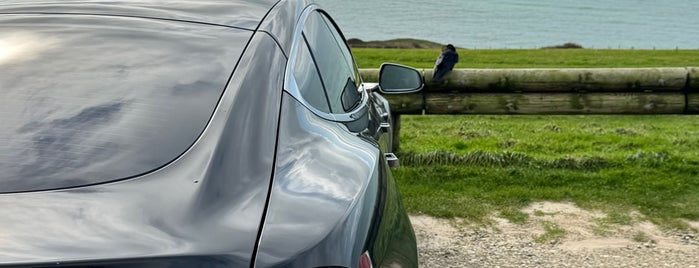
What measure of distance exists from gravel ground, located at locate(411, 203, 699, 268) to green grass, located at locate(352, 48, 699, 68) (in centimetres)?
1489

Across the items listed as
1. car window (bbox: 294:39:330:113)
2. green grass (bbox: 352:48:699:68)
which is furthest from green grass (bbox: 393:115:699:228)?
green grass (bbox: 352:48:699:68)

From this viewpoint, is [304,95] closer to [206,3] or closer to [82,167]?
[206,3]

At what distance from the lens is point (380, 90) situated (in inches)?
164

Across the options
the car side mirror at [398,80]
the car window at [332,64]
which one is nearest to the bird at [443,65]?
the car side mirror at [398,80]

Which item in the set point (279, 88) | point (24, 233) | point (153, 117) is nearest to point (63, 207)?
point (24, 233)

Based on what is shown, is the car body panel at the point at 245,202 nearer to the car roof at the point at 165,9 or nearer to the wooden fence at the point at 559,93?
the car roof at the point at 165,9

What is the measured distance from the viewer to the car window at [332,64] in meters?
2.74

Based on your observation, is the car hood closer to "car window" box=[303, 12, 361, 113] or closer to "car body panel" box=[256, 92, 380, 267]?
"car body panel" box=[256, 92, 380, 267]

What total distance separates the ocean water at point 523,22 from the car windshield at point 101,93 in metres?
26.2

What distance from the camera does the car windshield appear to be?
169 centimetres

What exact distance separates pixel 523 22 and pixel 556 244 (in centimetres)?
4108

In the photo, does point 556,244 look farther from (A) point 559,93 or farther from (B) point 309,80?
(B) point 309,80

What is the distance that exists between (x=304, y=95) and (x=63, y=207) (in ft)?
3.08

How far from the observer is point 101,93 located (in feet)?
6.55
